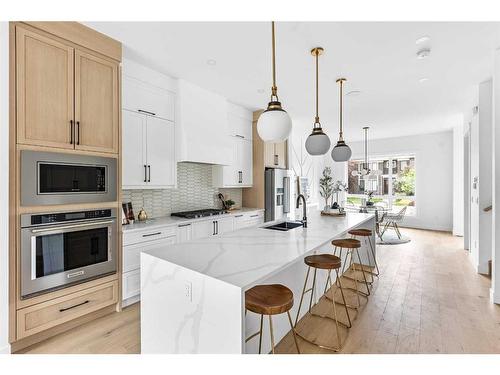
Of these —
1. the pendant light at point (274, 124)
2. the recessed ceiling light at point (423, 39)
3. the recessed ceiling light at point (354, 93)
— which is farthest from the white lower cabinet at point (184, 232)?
the recessed ceiling light at point (423, 39)

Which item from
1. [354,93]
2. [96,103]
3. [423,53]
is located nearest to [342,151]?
[354,93]

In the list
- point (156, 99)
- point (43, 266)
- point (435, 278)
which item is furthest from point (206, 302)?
point (435, 278)

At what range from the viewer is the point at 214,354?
130cm

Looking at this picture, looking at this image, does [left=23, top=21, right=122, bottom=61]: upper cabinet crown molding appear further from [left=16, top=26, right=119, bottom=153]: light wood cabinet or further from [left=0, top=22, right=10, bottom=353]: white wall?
[left=0, top=22, right=10, bottom=353]: white wall

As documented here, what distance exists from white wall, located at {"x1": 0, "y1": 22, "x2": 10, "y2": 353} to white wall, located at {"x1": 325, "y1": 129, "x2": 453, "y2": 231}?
26.8ft

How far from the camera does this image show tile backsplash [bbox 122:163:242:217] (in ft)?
10.9

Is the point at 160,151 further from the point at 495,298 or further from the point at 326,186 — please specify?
the point at 326,186

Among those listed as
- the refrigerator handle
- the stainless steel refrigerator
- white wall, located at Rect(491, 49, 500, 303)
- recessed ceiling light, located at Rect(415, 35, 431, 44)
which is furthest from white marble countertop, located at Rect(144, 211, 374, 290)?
the refrigerator handle

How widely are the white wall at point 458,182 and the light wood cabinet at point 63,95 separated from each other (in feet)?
23.9

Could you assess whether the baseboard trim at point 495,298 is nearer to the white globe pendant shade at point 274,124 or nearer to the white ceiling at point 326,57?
the white ceiling at point 326,57

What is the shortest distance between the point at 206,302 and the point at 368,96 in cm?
396

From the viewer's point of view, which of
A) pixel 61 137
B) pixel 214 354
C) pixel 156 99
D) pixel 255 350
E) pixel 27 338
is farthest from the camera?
pixel 156 99

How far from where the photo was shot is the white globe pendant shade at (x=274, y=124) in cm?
175
